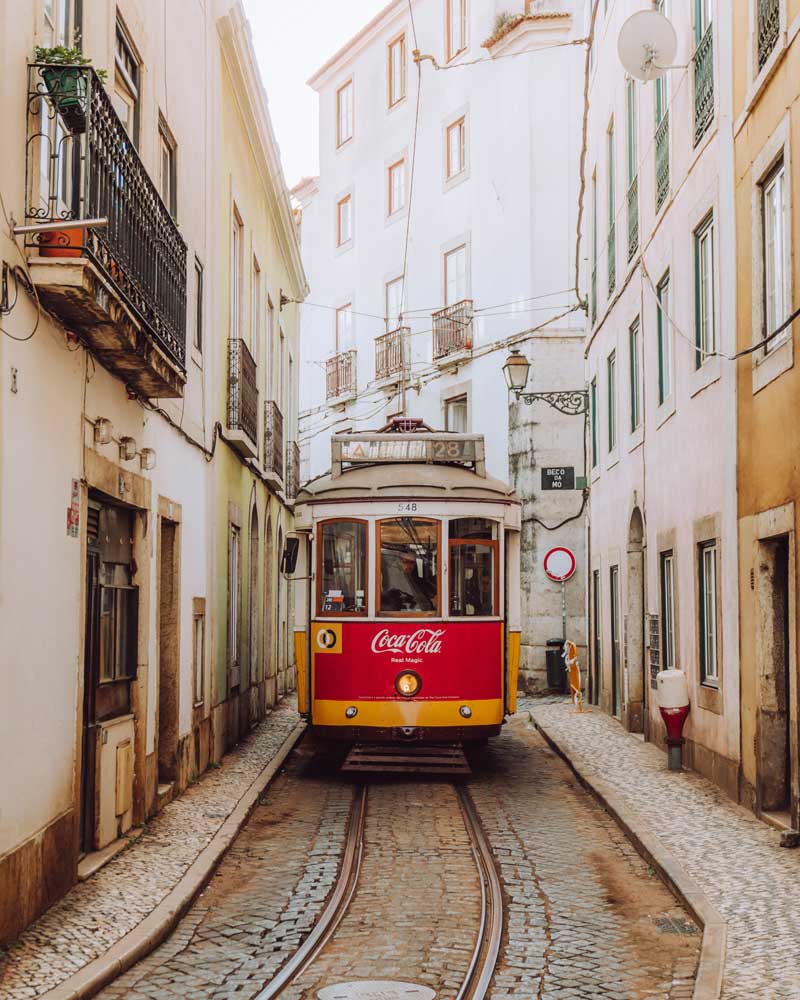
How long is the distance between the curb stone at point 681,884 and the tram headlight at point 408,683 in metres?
1.76

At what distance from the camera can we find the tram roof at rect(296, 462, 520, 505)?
13094mm

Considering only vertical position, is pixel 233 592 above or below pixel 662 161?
below

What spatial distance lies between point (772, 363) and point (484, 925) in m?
4.89

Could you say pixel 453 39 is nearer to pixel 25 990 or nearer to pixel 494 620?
pixel 494 620

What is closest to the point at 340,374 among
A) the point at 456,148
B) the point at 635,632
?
the point at 456,148

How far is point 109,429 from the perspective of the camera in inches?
343

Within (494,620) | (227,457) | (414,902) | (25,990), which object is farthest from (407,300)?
(25,990)

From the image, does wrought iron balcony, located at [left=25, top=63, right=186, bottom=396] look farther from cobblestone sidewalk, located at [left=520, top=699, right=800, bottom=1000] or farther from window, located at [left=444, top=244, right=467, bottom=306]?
window, located at [left=444, top=244, right=467, bottom=306]

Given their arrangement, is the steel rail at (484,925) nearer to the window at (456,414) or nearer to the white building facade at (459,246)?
the white building facade at (459,246)

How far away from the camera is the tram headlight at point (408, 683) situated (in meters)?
12.7

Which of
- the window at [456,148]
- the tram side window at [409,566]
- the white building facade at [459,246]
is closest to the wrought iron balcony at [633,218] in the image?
the tram side window at [409,566]

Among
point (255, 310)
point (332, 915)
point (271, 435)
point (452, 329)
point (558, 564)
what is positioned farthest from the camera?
point (452, 329)

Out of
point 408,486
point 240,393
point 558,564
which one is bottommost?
point 558,564

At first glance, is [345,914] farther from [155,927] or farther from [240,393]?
[240,393]
